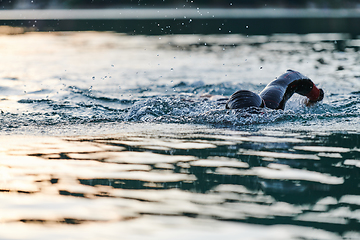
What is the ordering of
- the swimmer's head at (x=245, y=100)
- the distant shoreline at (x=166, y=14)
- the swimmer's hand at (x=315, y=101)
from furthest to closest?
the distant shoreline at (x=166, y=14)
the swimmer's hand at (x=315, y=101)
the swimmer's head at (x=245, y=100)

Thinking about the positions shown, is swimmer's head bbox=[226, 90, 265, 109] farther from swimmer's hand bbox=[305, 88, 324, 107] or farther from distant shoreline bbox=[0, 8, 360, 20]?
distant shoreline bbox=[0, 8, 360, 20]

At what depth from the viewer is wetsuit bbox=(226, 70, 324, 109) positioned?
7867mm

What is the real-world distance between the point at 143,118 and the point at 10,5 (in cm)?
6423

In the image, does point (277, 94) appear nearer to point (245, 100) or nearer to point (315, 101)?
point (245, 100)

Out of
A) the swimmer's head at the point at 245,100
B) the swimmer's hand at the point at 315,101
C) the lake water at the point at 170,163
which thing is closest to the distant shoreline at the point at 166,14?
the lake water at the point at 170,163

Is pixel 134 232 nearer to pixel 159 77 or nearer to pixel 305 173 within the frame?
pixel 305 173

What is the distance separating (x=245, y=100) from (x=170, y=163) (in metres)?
2.67

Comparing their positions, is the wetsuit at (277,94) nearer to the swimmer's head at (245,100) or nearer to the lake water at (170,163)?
the swimmer's head at (245,100)

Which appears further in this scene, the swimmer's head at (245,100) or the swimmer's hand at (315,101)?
the swimmer's hand at (315,101)

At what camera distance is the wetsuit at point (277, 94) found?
7.87 m

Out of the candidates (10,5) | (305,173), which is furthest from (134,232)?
(10,5)

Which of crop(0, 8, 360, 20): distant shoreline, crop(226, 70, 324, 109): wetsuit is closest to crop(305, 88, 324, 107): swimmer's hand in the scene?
crop(226, 70, 324, 109): wetsuit

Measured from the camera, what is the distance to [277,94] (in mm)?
8461

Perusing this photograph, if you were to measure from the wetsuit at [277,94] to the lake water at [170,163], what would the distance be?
8.4 inches
